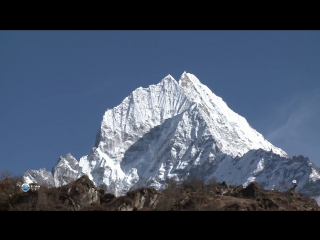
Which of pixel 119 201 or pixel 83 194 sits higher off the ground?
pixel 83 194

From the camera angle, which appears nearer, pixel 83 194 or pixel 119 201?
pixel 119 201

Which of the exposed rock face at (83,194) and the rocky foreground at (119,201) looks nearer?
the rocky foreground at (119,201)

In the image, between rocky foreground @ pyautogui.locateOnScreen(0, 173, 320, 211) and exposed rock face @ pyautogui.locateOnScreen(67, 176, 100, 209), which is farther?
exposed rock face @ pyautogui.locateOnScreen(67, 176, 100, 209)
